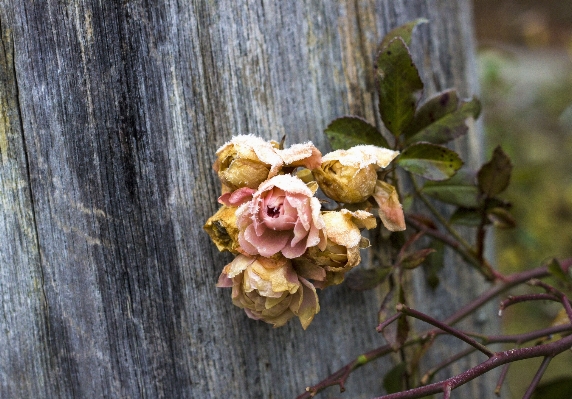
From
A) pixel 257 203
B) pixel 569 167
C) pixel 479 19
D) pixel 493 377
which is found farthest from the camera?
pixel 479 19

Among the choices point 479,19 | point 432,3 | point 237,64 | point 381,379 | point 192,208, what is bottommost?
point 381,379

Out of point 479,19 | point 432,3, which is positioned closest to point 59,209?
point 432,3

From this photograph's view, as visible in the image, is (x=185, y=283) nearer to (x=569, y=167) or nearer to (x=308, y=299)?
(x=308, y=299)

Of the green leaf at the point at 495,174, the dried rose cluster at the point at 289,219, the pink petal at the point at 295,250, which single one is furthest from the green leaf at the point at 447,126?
the pink petal at the point at 295,250

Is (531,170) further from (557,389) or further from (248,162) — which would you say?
(248,162)

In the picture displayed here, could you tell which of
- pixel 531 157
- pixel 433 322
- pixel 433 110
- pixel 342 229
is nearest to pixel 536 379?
pixel 433 322
